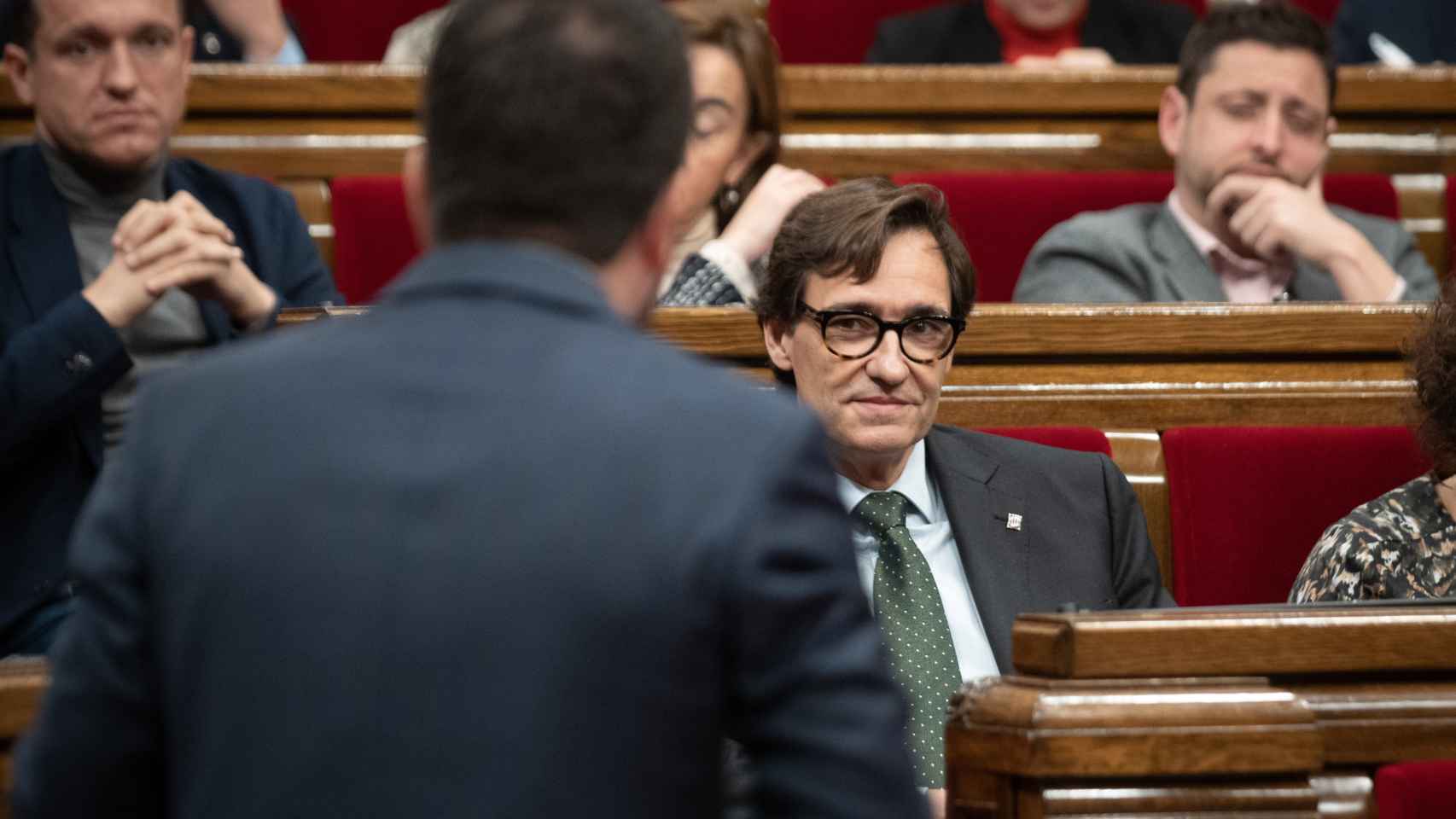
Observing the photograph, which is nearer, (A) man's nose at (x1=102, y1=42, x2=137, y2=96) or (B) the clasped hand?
(B) the clasped hand

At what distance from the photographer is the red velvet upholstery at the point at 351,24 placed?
2066 millimetres

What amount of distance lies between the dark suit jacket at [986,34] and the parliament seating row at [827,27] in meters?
0.10

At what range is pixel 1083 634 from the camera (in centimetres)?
70

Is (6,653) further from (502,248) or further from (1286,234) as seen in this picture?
(1286,234)

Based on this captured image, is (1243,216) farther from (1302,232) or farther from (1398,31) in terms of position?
(1398,31)

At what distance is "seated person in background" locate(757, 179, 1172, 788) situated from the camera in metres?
1.06

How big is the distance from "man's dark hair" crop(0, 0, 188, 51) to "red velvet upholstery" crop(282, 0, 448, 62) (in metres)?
0.64

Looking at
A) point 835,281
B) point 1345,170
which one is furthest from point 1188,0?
point 835,281

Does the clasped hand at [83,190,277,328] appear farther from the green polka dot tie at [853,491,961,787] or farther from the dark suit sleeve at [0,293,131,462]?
the green polka dot tie at [853,491,961,787]

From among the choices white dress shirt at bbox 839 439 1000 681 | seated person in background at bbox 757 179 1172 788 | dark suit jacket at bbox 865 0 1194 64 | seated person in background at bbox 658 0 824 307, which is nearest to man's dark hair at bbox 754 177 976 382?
seated person in background at bbox 757 179 1172 788

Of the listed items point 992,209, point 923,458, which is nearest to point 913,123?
point 992,209

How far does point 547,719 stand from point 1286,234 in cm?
122

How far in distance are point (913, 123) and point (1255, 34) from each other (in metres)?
0.33

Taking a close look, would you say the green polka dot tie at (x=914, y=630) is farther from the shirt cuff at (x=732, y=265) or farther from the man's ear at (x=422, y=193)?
the man's ear at (x=422, y=193)
